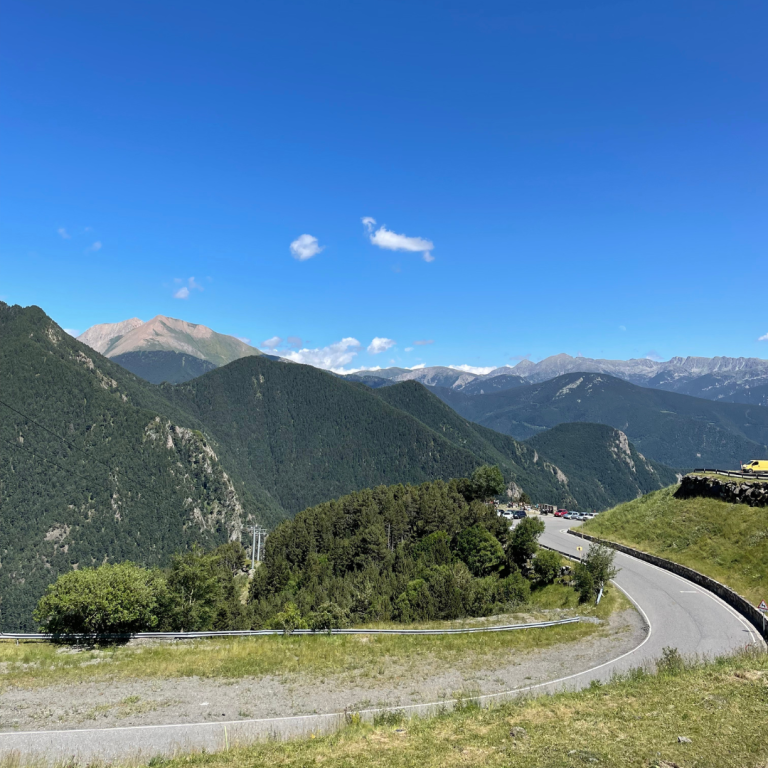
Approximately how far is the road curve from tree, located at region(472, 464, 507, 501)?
107 ft


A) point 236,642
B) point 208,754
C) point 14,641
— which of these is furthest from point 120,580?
point 208,754

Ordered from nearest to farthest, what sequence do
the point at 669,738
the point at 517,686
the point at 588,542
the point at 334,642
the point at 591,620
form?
the point at 669,738, the point at 517,686, the point at 334,642, the point at 591,620, the point at 588,542

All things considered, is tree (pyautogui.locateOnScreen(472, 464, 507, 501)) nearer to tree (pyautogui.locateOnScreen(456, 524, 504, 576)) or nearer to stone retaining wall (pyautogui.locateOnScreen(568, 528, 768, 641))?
tree (pyautogui.locateOnScreen(456, 524, 504, 576))

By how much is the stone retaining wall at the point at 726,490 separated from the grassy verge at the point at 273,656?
89.1 feet

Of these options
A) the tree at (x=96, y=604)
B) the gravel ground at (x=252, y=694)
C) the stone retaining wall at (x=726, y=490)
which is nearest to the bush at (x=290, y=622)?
the tree at (x=96, y=604)

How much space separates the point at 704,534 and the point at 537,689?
37.6 metres

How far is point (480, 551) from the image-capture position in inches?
2418

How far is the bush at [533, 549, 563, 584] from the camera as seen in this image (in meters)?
53.0

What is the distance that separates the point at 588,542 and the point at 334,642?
45.4 metres

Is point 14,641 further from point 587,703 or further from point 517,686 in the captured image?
point 587,703

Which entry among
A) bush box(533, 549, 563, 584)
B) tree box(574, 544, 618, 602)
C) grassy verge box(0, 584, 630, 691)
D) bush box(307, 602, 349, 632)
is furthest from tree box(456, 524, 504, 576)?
bush box(307, 602, 349, 632)

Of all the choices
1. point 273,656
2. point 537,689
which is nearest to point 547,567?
point 537,689

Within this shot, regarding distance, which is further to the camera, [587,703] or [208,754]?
[587,703]

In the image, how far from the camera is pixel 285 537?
95625mm
